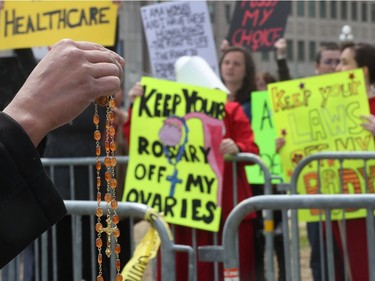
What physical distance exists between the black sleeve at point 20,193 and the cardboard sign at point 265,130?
198 inches

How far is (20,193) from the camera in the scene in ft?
4.62

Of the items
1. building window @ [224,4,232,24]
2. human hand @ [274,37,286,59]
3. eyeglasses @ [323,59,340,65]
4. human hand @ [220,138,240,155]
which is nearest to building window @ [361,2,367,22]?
building window @ [224,4,232,24]

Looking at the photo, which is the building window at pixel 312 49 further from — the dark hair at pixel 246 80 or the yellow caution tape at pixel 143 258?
the yellow caution tape at pixel 143 258

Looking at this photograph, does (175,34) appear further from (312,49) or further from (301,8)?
(312,49)

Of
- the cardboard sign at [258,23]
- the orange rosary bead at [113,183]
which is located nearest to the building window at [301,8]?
the cardboard sign at [258,23]

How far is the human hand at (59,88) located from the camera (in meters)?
1.49

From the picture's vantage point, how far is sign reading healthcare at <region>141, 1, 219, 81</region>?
24.6 feet

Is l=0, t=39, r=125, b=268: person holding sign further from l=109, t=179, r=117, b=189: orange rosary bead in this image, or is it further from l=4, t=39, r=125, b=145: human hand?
l=109, t=179, r=117, b=189: orange rosary bead

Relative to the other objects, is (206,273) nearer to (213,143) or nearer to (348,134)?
(213,143)

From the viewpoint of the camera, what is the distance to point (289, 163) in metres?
5.53

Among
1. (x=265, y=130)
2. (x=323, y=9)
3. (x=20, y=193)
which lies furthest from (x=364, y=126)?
(x=323, y=9)

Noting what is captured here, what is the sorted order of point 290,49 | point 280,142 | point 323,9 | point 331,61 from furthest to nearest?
1. point 323,9
2. point 290,49
3. point 331,61
4. point 280,142

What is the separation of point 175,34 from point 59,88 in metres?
6.19

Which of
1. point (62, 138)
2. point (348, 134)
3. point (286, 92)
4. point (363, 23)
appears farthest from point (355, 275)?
point (363, 23)
